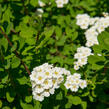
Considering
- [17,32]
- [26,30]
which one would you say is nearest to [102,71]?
[26,30]

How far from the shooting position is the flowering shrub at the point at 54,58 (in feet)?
6.61

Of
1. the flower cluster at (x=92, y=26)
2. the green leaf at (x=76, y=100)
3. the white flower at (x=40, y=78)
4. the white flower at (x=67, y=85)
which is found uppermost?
the flower cluster at (x=92, y=26)

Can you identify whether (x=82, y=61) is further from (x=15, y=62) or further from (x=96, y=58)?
(x=15, y=62)

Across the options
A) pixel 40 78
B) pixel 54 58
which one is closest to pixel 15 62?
pixel 40 78

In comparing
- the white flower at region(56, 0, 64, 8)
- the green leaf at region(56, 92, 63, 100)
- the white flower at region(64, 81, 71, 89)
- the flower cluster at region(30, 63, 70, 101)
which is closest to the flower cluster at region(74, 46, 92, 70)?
the white flower at region(64, 81, 71, 89)

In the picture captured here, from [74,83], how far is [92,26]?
120 centimetres

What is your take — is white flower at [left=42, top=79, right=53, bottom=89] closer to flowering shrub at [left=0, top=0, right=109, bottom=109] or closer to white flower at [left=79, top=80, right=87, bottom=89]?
flowering shrub at [left=0, top=0, right=109, bottom=109]

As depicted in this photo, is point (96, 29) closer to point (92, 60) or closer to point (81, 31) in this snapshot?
point (81, 31)

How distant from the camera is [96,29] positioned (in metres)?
3.12

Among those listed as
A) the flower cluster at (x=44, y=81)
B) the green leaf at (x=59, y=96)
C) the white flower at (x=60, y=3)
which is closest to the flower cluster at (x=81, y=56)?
the green leaf at (x=59, y=96)

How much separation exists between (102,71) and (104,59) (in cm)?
47

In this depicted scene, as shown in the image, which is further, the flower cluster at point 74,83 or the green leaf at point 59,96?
the flower cluster at point 74,83

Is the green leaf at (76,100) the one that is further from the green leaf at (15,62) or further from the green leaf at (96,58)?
the green leaf at (15,62)

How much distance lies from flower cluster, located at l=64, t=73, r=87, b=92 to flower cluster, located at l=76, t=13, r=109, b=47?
0.71 meters
